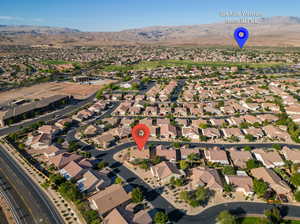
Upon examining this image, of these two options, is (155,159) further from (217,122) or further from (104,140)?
(217,122)

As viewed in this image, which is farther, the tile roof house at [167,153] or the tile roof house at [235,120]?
the tile roof house at [235,120]

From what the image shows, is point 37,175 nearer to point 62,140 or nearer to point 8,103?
point 62,140

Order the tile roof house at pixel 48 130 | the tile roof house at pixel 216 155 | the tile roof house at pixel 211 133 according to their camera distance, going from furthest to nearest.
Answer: the tile roof house at pixel 48 130
the tile roof house at pixel 211 133
the tile roof house at pixel 216 155

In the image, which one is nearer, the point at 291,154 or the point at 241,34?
the point at 291,154

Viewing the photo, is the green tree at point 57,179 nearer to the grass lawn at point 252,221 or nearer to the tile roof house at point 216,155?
the tile roof house at point 216,155

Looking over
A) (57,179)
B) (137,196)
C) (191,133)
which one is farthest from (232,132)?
(57,179)

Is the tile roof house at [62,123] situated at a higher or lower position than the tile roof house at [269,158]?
higher

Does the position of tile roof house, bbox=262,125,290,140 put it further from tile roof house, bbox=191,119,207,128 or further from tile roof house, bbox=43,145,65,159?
tile roof house, bbox=43,145,65,159

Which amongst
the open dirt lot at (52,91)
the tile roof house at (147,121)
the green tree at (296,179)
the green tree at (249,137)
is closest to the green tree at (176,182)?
the green tree at (296,179)
